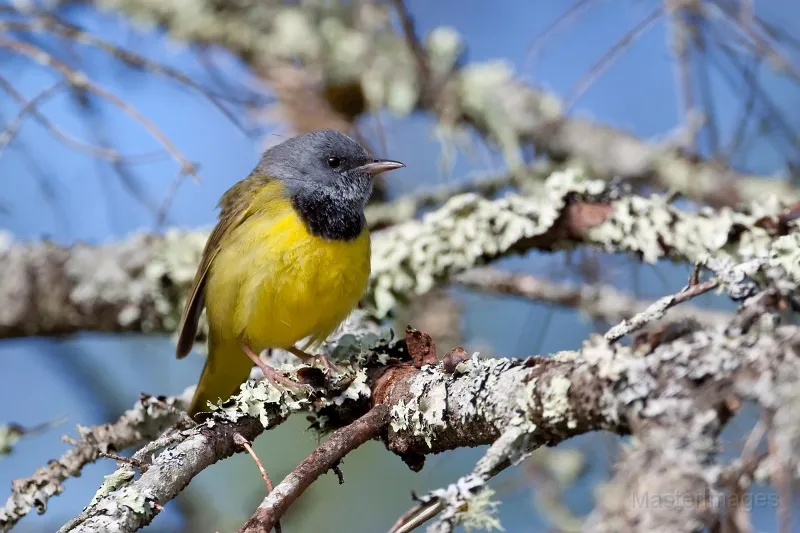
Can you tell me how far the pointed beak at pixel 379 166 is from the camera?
4336 millimetres

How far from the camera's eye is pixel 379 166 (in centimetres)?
436

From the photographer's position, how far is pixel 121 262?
4375 millimetres

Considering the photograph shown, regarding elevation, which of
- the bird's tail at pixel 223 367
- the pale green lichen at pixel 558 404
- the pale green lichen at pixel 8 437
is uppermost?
the bird's tail at pixel 223 367

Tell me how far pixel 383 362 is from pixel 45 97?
2.11 m

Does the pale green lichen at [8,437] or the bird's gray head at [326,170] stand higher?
the bird's gray head at [326,170]

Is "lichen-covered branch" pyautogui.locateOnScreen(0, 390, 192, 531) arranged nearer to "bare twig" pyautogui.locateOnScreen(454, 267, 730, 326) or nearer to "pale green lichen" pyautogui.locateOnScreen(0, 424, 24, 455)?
"pale green lichen" pyautogui.locateOnScreen(0, 424, 24, 455)

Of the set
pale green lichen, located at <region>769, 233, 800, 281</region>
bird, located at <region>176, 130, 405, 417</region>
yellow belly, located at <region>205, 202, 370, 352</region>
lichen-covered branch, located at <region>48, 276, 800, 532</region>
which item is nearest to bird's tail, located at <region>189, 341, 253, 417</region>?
bird, located at <region>176, 130, 405, 417</region>

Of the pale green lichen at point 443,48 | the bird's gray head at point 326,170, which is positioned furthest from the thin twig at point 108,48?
the pale green lichen at point 443,48

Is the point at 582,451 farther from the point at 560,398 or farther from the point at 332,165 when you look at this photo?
the point at 560,398

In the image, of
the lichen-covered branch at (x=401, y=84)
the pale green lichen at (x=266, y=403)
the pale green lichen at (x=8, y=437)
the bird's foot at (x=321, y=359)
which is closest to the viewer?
the pale green lichen at (x=266, y=403)

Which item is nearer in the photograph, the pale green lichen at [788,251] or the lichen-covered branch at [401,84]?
the pale green lichen at [788,251]

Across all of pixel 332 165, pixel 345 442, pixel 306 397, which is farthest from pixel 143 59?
pixel 345 442

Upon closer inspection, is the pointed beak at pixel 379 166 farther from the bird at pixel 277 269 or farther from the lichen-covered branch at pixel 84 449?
the lichen-covered branch at pixel 84 449

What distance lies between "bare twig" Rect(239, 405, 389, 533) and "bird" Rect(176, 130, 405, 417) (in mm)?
929
